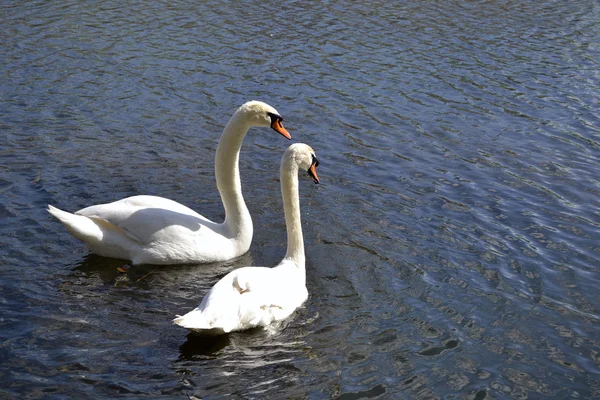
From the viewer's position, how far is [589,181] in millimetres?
11281

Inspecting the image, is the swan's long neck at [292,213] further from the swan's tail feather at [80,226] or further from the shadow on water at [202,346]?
the swan's tail feather at [80,226]

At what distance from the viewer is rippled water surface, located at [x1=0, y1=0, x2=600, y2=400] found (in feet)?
22.5

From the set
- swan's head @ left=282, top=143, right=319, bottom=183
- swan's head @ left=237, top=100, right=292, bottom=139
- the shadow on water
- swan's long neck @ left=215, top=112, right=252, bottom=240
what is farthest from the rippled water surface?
swan's head @ left=237, top=100, right=292, bottom=139

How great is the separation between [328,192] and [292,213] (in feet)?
7.72

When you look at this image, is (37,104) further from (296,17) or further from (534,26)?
(534,26)

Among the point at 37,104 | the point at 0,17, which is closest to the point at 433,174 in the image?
the point at 37,104

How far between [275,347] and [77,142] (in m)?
6.00

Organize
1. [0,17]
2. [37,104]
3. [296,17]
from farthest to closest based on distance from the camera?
[296,17] → [0,17] → [37,104]


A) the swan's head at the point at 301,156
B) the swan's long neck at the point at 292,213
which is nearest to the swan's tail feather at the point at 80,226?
the swan's long neck at the point at 292,213

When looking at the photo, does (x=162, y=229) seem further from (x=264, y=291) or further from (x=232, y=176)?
(x=264, y=291)

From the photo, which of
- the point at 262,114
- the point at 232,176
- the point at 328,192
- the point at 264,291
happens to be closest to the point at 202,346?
the point at 264,291

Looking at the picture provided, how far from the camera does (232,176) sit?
938 centimetres

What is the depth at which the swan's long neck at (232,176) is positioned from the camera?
9.11 metres

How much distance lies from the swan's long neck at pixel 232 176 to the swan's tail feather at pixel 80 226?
143 centimetres
